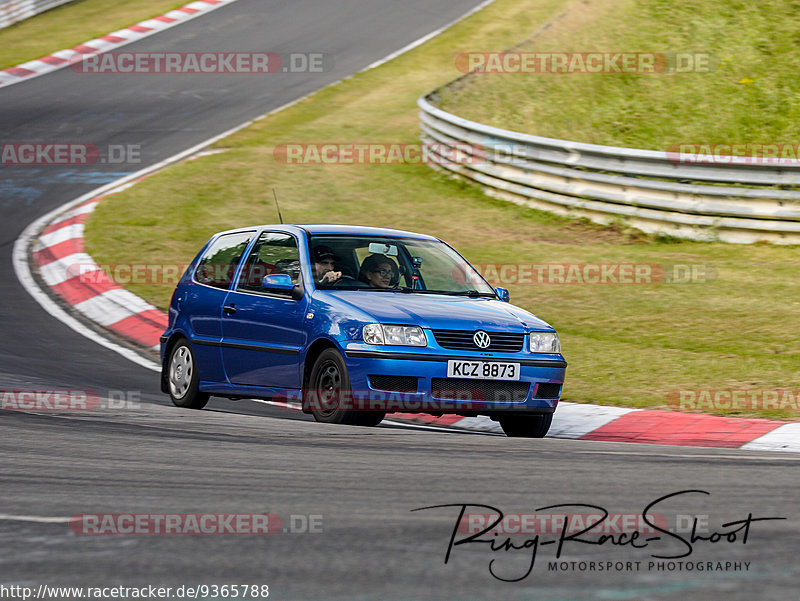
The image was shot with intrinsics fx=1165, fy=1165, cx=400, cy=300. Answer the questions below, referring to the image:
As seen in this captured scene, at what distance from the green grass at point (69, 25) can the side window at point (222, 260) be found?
69.6 ft

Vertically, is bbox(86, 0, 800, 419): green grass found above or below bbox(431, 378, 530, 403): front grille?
below

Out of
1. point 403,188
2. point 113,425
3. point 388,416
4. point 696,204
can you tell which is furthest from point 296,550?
point 403,188

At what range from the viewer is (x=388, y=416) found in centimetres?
908

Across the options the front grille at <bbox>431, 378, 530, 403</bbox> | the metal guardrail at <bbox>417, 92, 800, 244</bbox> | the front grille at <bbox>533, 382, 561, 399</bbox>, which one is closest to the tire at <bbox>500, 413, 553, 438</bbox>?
the front grille at <bbox>533, 382, 561, 399</bbox>

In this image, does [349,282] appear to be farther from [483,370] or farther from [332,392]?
[483,370]

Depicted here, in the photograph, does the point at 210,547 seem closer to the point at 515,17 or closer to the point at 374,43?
the point at 374,43

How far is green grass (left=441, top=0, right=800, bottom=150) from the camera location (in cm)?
1912

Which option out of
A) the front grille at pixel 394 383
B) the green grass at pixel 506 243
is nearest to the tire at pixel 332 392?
the front grille at pixel 394 383

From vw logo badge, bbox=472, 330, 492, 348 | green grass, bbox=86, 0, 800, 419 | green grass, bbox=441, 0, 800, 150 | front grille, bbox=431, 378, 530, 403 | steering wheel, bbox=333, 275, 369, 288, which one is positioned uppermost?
steering wheel, bbox=333, 275, 369, 288

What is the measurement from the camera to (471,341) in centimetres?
751

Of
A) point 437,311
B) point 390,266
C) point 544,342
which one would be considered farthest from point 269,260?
point 544,342

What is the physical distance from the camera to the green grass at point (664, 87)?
19125 millimetres

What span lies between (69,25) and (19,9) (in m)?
1.83

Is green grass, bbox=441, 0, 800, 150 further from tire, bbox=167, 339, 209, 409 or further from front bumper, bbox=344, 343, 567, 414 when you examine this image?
front bumper, bbox=344, 343, 567, 414
